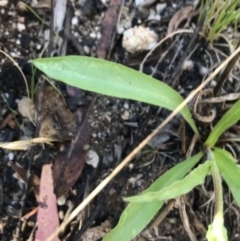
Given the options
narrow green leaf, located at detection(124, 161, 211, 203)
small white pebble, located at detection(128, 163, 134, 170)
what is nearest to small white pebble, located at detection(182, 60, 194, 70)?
small white pebble, located at detection(128, 163, 134, 170)

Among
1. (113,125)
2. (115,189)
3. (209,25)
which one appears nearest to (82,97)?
(113,125)

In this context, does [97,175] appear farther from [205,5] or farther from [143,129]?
[205,5]

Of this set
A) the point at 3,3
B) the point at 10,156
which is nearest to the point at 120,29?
the point at 3,3

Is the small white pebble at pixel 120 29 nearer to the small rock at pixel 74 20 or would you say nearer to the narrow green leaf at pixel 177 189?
the small rock at pixel 74 20

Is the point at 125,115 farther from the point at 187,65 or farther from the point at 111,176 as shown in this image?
the point at 111,176

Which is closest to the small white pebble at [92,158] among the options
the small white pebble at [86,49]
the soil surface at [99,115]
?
the soil surface at [99,115]
